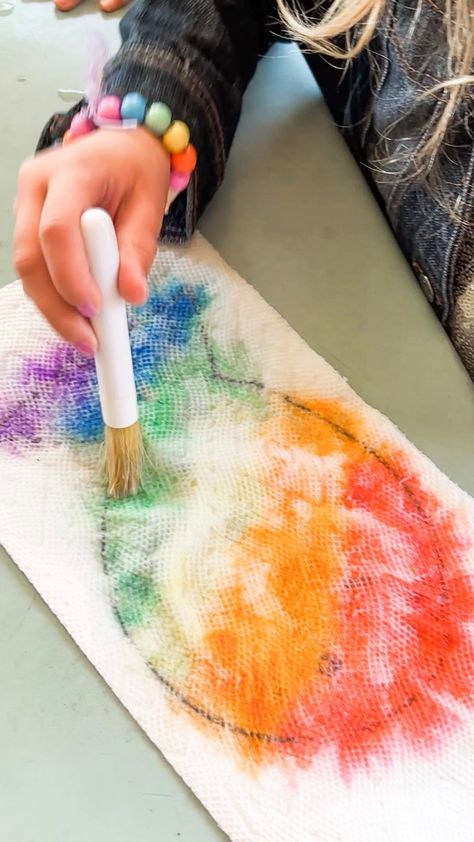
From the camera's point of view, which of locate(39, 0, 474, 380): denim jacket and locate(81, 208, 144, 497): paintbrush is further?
locate(39, 0, 474, 380): denim jacket

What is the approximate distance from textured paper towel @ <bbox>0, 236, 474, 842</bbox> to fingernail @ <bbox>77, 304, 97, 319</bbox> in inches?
3.5

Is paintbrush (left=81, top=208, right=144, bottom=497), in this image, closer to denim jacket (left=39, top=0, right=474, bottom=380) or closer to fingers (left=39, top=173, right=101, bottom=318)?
fingers (left=39, top=173, right=101, bottom=318)

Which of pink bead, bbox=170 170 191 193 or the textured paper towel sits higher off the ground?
pink bead, bbox=170 170 191 193

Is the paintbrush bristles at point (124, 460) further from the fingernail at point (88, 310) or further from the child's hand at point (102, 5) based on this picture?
the child's hand at point (102, 5)

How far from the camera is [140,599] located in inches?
13.7

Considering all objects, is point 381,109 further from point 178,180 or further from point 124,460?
point 124,460

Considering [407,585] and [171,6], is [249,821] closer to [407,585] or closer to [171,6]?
[407,585]

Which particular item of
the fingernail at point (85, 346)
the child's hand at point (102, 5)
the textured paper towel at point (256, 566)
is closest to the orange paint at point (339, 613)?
the textured paper towel at point (256, 566)

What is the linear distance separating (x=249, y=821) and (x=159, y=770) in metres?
0.04

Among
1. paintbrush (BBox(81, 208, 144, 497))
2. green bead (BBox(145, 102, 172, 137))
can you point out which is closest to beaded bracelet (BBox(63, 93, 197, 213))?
green bead (BBox(145, 102, 172, 137))

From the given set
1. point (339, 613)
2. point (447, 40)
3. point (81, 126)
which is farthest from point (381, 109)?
point (339, 613)

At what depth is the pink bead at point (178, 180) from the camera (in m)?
0.42

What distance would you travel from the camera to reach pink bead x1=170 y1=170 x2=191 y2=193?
418 mm

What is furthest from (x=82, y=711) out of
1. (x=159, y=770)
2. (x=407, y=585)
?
(x=407, y=585)
